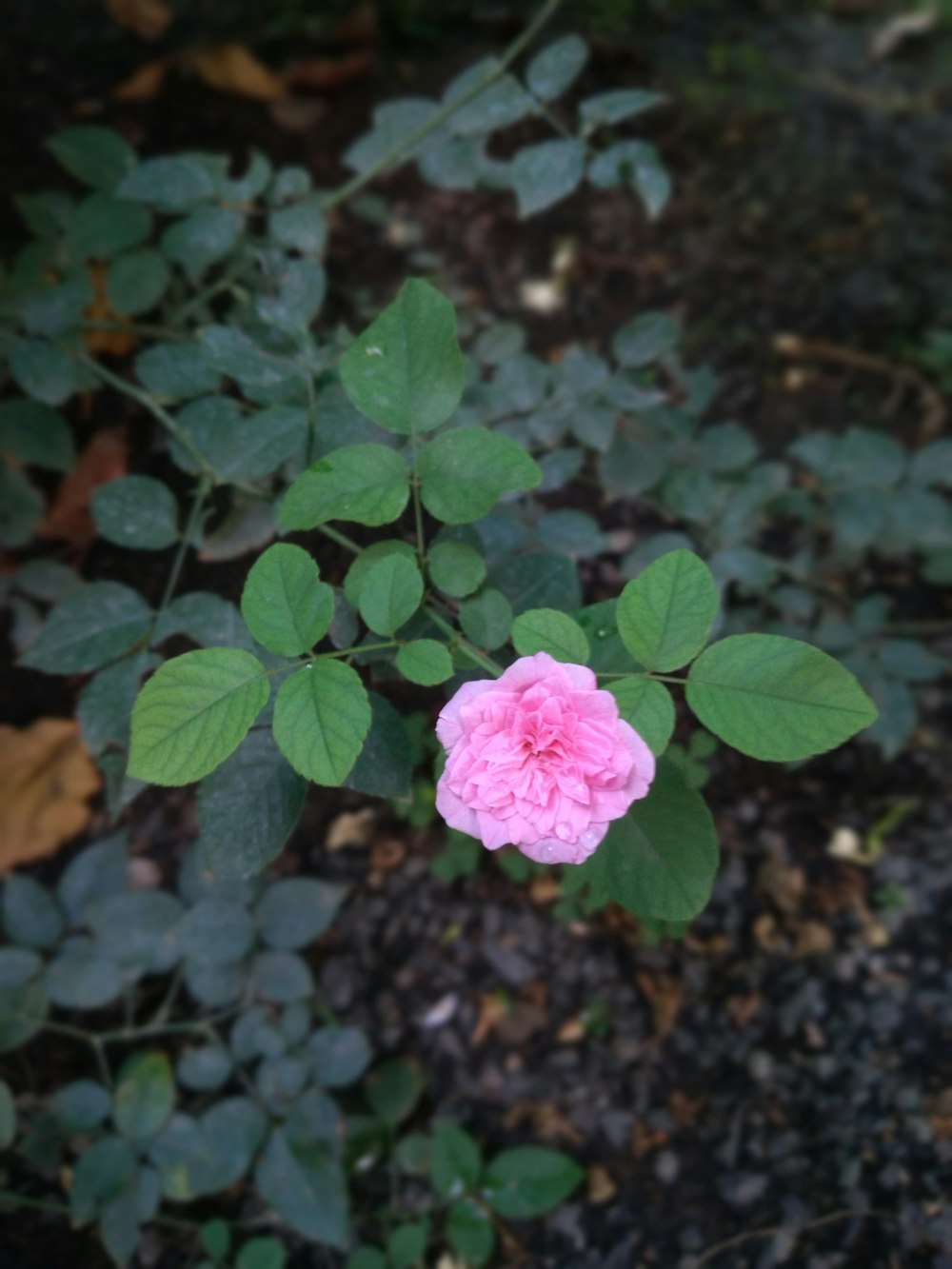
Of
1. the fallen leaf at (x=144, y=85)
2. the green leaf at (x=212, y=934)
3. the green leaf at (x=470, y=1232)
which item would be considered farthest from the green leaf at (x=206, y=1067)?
the fallen leaf at (x=144, y=85)

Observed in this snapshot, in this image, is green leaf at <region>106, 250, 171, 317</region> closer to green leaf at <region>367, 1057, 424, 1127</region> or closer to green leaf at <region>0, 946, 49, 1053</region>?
green leaf at <region>0, 946, 49, 1053</region>

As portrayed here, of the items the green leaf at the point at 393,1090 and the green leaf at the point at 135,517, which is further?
the green leaf at the point at 393,1090

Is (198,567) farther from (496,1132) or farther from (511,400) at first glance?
(496,1132)

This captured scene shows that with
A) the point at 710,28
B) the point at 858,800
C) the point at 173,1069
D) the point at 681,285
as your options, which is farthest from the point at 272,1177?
the point at 710,28

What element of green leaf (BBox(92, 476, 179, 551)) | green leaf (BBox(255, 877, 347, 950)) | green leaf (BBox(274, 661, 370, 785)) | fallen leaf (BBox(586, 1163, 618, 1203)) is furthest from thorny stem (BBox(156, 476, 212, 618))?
fallen leaf (BBox(586, 1163, 618, 1203))

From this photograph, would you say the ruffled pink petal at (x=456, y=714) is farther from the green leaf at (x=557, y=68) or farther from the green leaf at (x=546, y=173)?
the green leaf at (x=557, y=68)
